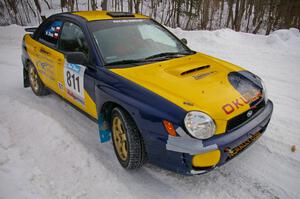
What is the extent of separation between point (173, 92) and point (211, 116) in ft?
1.40

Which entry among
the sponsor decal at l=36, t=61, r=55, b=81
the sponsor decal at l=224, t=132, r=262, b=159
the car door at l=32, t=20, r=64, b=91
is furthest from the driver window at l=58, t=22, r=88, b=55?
the sponsor decal at l=224, t=132, r=262, b=159

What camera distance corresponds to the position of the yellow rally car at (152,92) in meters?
2.15

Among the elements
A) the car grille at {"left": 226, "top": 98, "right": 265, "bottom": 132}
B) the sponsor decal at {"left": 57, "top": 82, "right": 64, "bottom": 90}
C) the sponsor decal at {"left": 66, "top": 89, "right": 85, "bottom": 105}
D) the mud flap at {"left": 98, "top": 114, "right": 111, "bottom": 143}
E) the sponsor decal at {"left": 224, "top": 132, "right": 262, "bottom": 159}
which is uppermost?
the car grille at {"left": 226, "top": 98, "right": 265, "bottom": 132}

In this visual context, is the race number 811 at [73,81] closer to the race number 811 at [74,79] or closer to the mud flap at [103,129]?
the race number 811 at [74,79]

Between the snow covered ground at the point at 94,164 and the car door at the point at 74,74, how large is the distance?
46cm

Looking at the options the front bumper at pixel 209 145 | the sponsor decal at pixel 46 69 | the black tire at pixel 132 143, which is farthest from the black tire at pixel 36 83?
the front bumper at pixel 209 145

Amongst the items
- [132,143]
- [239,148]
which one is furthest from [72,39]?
[239,148]

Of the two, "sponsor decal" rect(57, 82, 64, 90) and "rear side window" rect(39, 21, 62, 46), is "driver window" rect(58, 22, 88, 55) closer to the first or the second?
"rear side window" rect(39, 21, 62, 46)

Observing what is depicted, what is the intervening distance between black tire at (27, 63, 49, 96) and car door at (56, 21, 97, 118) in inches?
37.3

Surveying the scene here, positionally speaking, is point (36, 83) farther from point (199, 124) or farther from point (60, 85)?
point (199, 124)

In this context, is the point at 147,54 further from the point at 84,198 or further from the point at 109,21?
the point at 84,198

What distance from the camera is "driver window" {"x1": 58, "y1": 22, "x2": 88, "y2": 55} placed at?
315cm

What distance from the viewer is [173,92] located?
233 centimetres

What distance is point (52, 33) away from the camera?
388cm
